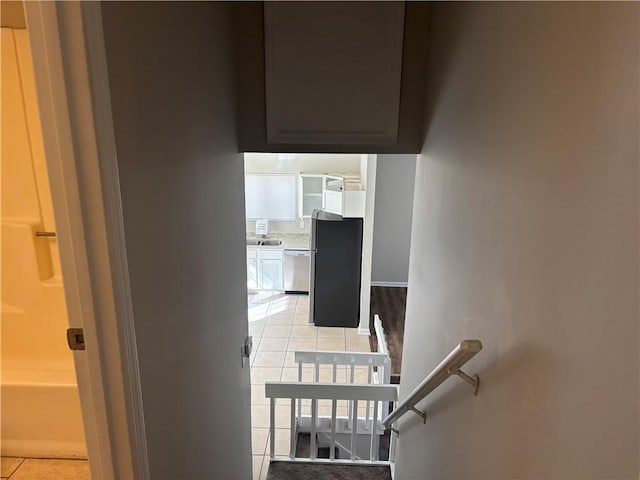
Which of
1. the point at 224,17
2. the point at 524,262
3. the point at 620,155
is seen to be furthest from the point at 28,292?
the point at 620,155

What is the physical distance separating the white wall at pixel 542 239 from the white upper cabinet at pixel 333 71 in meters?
0.42

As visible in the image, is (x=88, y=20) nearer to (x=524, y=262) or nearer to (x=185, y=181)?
(x=185, y=181)

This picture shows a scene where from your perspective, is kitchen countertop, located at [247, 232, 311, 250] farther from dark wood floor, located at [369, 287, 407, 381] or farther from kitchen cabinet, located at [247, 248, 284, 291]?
dark wood floor, located at [369, 287, 407, 381]

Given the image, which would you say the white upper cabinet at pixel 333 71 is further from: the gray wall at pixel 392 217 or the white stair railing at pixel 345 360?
the gray wall at pixel 392 217

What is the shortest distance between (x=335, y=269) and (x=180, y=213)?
15.1 feet

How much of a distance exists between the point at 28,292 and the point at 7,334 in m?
0.27

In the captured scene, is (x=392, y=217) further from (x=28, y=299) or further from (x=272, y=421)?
(x=28, y=299)

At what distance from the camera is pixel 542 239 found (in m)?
0.98

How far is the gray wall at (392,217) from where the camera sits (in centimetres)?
689

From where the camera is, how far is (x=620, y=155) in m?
0.72

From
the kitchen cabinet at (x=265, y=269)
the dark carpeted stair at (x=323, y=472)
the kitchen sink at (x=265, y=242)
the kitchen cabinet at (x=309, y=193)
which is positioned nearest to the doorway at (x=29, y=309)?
the dark carpeted stair at (x=323, y=472)

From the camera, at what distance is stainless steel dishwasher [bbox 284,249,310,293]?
6859 mm

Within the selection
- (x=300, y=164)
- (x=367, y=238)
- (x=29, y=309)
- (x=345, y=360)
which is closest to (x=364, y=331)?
(x=367, y=238)

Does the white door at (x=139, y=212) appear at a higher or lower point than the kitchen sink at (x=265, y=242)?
higher
